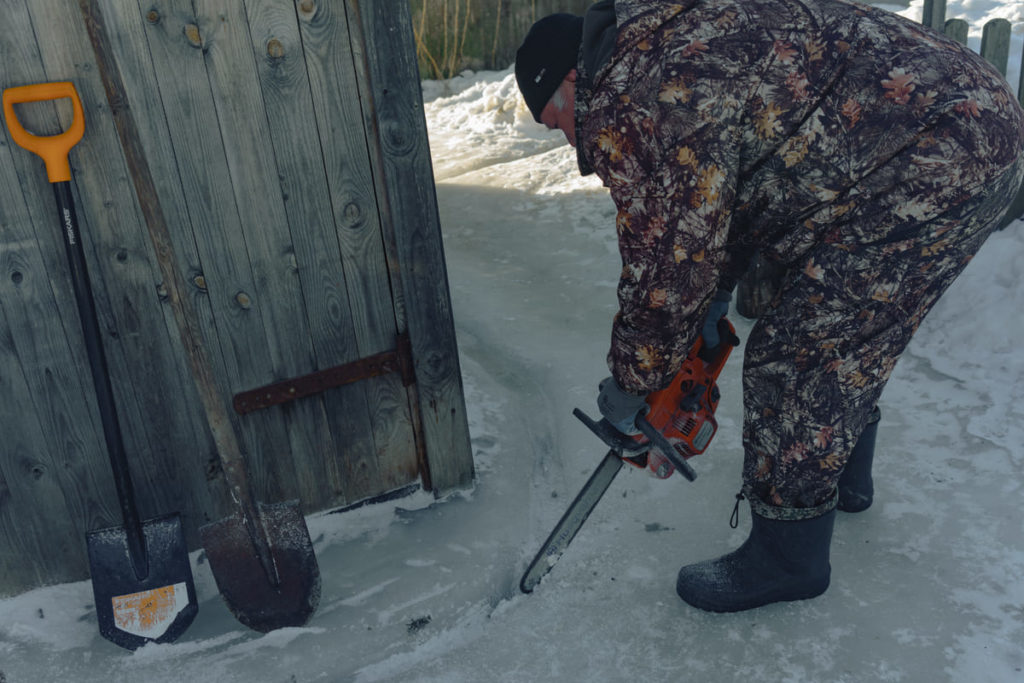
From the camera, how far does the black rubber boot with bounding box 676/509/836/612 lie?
2.36 m

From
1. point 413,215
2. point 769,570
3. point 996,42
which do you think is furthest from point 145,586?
point 996,42

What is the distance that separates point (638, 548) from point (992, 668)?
3.30ft

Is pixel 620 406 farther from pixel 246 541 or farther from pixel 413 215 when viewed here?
pixel 246 541

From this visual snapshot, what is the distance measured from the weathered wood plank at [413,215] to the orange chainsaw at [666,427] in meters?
0.69

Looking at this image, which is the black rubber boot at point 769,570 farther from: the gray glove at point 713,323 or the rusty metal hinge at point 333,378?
the rusty metal hinge at point 333,378

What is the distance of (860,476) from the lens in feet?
8.97

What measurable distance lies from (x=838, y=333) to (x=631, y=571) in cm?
101

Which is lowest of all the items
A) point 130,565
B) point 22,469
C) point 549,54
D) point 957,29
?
point 130,565

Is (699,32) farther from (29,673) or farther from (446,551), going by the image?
(29,673)

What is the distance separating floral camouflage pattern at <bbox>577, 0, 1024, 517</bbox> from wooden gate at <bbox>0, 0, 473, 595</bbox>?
2.51 feet

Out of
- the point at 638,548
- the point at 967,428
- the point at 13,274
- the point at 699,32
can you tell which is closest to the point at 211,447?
the point at 13,274

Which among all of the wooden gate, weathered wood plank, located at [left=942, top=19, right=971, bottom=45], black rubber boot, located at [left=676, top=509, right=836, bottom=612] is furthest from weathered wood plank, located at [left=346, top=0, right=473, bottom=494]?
weathered wood plank, located at [left=942, top=19, right=971, bottom=45]

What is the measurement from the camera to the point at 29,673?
2.39 meters

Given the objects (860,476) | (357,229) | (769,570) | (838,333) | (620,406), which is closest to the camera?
(838,333)
